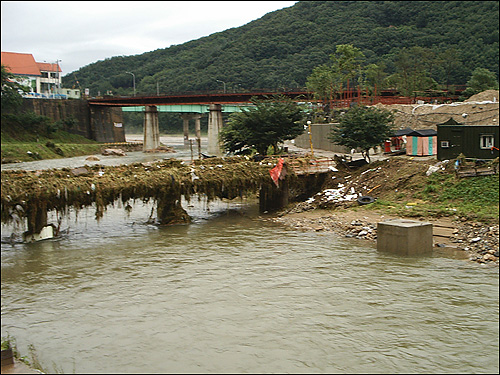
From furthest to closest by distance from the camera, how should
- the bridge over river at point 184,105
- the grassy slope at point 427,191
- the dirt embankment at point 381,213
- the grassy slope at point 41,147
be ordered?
the bridge over river at point 184,105, the grassy slope at point 41,147, the grassy slope at point 427,191, the dirt embankment at point 381,213

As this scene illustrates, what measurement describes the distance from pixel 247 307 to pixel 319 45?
443ft

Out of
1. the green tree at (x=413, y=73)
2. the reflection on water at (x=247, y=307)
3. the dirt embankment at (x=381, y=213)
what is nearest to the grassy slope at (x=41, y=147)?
the dirt embankment at (x=381, y=213)

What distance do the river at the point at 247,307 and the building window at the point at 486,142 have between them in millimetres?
11589

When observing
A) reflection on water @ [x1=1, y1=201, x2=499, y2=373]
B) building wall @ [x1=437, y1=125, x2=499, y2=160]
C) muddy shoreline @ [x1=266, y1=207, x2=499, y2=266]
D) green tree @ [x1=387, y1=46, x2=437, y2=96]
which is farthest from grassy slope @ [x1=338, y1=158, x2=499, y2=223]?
green tree @ [x1=387, y1=46, x2=437, y2=96]

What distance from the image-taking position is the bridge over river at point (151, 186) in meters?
25.6

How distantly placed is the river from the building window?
1159cm

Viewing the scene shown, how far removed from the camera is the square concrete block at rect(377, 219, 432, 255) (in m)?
23.0

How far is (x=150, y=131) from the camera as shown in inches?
3831

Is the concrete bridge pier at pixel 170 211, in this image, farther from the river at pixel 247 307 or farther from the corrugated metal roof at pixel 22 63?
the corrugated metal roof at pixel 22 63

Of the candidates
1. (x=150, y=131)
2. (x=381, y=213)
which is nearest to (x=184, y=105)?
(x=150, y=131)

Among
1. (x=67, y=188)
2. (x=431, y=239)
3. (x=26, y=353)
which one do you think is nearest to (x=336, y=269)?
(x=431, y=239)

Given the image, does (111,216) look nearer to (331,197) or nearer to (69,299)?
(331,197)

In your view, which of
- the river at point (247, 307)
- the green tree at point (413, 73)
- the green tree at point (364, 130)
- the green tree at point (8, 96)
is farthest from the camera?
the green tree at point (8, 96)

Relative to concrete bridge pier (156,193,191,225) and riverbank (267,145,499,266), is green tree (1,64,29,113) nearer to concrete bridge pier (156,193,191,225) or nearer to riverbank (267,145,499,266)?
concrete bridge pier (156,193,191,225)
